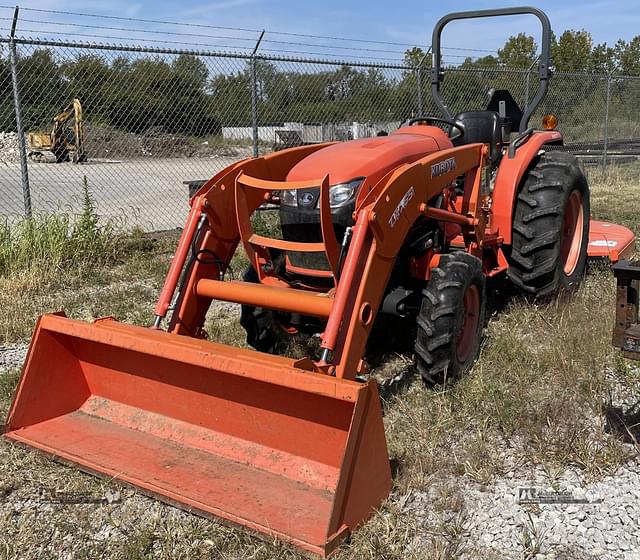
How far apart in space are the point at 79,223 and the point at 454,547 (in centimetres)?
582

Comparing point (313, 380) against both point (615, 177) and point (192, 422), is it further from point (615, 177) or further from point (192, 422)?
point (615, 177)

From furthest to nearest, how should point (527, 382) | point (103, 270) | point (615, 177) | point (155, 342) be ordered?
1. point (615, 177)
2. point (103, 270)
3. point (527, 382)
4. point (155, 342)

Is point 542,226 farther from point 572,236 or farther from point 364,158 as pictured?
point 364,158

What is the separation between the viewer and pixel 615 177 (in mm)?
14375

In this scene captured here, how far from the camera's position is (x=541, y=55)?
18.2 ft

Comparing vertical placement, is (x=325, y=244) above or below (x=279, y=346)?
above

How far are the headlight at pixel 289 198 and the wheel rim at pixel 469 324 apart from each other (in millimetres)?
1173

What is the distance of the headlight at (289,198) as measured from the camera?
4.16 metres

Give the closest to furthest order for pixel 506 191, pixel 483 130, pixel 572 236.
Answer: pixel 506 191 < pixel 483 130 < pixel 572 236

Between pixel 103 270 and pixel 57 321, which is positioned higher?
pixel 57 321

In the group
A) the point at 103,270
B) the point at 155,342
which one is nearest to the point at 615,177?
the point at 103,270

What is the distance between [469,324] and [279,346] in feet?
4.13

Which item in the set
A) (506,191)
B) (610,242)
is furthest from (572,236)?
(506,191)

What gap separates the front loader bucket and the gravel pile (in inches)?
870
